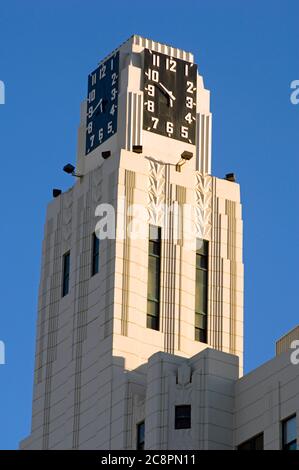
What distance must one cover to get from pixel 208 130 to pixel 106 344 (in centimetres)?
1484

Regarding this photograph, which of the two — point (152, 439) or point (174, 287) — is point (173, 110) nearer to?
point (174, 287)

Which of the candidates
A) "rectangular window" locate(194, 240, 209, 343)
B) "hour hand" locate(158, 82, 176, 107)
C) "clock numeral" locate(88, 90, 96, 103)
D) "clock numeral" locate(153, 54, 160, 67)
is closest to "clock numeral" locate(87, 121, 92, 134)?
"clock numeral" locate(88, 90, 96, 103)

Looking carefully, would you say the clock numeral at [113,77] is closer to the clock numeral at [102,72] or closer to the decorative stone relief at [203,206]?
the clock numeral at [102,72]

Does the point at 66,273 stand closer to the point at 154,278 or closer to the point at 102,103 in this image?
the point at 154,278

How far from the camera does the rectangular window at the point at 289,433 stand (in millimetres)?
84438

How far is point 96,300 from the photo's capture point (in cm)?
10088

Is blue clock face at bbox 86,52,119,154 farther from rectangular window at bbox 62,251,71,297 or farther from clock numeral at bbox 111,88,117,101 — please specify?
rectangular window at bbox 62,251,71,297

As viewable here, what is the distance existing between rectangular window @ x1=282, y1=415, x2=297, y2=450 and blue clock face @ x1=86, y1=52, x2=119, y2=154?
980 inches

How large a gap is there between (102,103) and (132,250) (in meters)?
10.2

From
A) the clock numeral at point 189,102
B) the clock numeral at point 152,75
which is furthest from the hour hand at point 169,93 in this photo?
the clock numeral at point 189,102

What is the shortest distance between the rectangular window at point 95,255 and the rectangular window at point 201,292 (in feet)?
16.2

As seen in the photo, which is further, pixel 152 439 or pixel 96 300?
pixel 96 300
